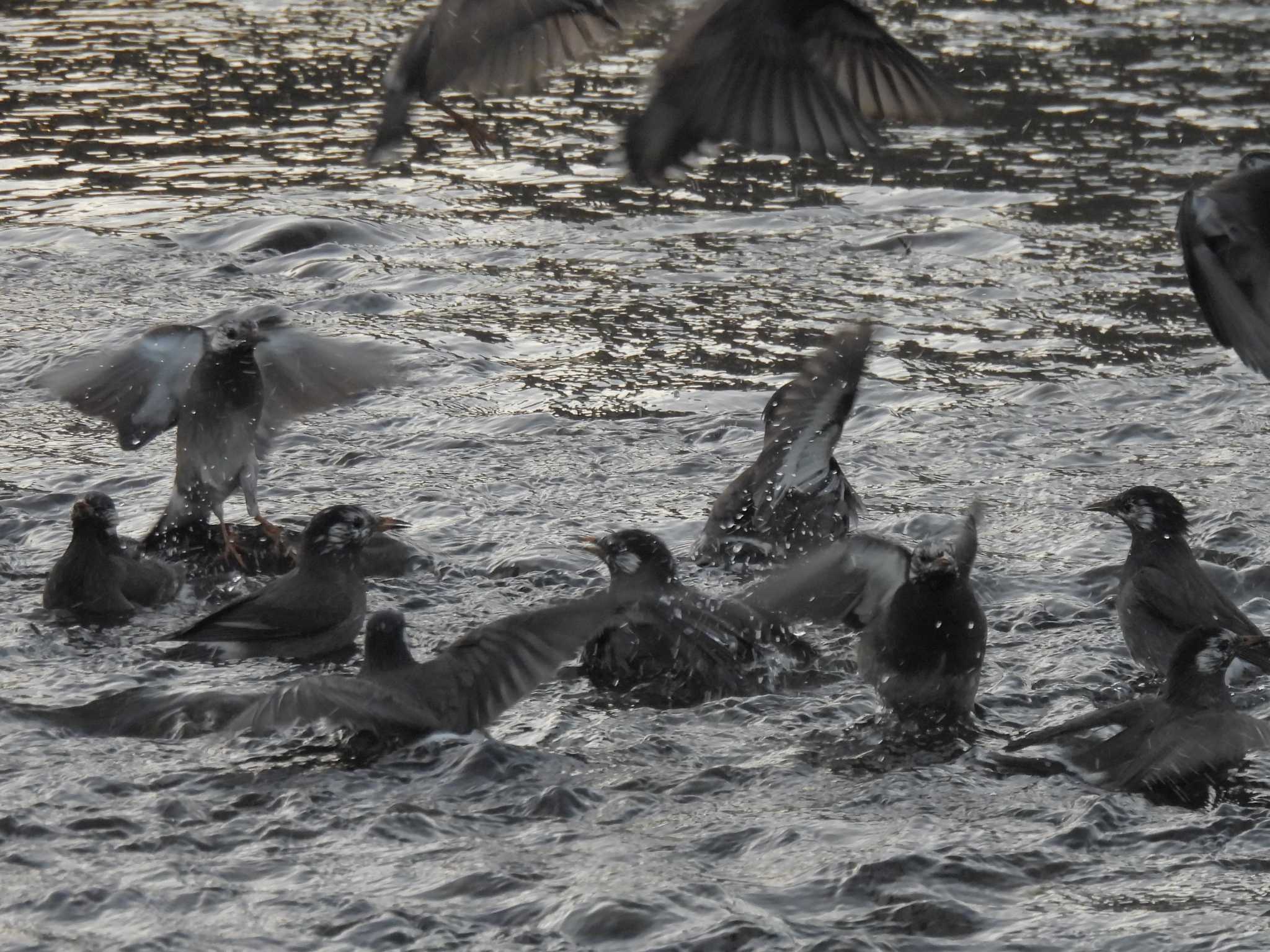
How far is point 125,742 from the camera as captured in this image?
647 centimetres

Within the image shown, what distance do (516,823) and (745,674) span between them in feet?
4.65

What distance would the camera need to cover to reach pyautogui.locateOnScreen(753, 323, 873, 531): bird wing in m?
8.19

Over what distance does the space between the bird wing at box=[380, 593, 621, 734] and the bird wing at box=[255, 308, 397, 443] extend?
8.98 feet

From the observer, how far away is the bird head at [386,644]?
667 cm

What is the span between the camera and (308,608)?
7.61 m

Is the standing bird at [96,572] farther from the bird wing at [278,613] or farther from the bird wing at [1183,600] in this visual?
the bird wing at [1183,600]

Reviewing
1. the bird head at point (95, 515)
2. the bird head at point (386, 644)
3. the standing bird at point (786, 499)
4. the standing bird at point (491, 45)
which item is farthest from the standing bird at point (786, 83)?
the bird head at point (95, 515)

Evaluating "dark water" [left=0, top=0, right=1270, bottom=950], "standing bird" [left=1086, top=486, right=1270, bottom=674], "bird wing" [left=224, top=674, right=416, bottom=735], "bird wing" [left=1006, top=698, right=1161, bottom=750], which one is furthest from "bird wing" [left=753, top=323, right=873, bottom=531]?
"bird wing" [left=224, top=674, right=416, bottom=735]

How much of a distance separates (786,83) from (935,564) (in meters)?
2.04

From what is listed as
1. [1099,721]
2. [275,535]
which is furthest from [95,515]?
[1099,721]

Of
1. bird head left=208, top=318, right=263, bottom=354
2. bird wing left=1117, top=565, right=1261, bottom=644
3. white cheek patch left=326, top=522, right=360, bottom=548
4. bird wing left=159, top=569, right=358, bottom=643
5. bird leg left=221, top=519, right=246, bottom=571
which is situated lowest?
bird leg left=221, top=519, right=246, bottom=571

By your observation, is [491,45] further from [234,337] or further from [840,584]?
[840,584]

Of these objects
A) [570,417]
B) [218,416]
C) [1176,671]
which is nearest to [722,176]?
[570,417]

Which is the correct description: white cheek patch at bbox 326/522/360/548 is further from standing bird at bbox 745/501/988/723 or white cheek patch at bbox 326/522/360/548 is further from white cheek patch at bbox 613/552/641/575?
standing bird at bbox 745/501/988/723
